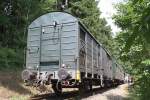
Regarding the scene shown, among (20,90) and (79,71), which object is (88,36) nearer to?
(79,71)

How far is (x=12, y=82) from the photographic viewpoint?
16.6m

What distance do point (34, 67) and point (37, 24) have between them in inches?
72.0

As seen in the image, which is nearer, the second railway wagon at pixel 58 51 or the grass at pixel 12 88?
the second railway wagon at pixel 58 51

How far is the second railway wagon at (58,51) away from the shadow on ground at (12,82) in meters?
3.41

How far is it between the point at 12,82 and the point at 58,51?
5.82 metres

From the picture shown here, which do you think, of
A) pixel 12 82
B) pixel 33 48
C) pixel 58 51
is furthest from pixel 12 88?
pixel 58 51

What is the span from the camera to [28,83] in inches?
466

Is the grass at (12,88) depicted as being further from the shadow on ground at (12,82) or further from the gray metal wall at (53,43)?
the gray metal wall at (53,43)

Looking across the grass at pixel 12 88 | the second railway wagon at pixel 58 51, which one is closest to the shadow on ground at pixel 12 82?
the grass at pixel 12 88

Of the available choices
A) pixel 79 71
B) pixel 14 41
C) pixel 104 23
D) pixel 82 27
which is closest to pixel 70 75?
pixel 79 71

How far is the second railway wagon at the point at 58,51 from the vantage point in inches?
Answer: 446

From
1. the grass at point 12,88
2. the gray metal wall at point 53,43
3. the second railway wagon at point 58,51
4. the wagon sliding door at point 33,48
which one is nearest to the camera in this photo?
the second railway wagon at point 58,51

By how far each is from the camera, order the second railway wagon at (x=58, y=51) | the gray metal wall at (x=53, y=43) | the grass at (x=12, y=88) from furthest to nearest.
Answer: the grass at (x=12, y=88)
the gray metal wall at (x=53, y=43)
the second railway wagon at (x=58, y=51)

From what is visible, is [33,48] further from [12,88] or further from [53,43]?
[12,88]
